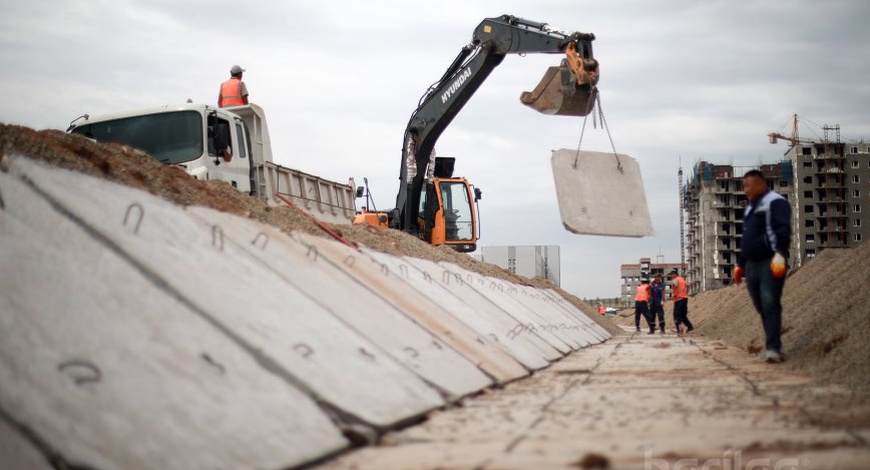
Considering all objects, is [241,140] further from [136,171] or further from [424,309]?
[136,171]

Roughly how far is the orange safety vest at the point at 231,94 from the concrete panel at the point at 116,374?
8.87 meters

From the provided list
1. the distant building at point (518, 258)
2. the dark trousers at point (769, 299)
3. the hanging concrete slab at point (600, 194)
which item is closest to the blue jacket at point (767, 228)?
the dark trousers at point (769, 299)

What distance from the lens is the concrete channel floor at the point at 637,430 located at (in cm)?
313

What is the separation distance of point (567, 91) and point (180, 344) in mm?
10510

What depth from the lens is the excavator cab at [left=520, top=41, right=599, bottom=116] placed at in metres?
13.2

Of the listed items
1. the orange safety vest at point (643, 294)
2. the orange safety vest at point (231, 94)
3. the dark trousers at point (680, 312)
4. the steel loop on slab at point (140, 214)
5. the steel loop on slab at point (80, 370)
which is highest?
the orange safety vest at point (231, 94)

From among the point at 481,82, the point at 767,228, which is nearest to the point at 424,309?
the point at 767,228

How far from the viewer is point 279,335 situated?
4094 millimetres

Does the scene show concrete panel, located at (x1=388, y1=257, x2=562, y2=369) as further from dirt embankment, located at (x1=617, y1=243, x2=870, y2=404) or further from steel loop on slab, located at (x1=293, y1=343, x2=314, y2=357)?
steel loop on slab, located at (x1=293, y1=343, x2=314, y2=357)

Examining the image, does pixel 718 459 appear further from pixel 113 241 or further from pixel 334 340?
pixel 113 241

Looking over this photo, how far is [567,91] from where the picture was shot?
13.2m

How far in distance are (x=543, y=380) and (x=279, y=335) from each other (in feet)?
9.92

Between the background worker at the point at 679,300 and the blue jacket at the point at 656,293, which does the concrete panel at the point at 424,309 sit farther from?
the blue jacket at the point at 656,293

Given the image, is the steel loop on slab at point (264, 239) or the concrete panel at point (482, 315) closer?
the steel loop on slab at point (264, 239)
